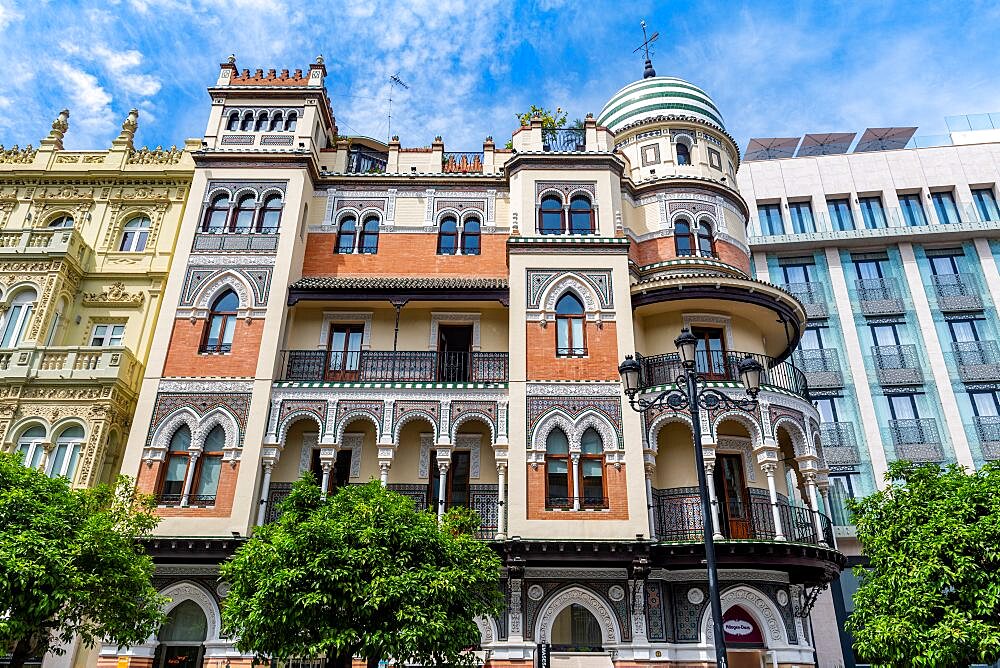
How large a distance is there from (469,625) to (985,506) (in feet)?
30.3

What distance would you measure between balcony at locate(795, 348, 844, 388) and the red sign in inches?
596

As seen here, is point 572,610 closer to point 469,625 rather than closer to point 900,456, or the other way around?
point 469,625

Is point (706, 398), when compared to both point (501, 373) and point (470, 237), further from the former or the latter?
point (470, 237)

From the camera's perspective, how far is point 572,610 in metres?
17.1

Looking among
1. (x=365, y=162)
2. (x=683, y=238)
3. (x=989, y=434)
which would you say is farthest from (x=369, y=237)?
(x=989, y=434)

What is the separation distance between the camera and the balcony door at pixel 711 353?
19.4 metres

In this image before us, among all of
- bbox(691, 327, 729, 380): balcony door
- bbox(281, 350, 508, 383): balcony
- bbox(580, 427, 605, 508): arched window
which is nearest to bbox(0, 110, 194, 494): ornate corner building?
bbox(281, 350, 508, 383): balcony

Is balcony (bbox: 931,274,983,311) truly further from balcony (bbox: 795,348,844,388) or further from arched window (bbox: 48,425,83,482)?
arched window (bbox: 48,425,83,482)

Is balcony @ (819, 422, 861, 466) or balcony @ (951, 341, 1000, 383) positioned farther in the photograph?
balcony @ (951, 341, 1000, 383)

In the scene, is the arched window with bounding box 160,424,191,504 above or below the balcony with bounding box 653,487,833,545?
above

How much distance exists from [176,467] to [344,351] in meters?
5.26

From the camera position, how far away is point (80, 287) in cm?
2167

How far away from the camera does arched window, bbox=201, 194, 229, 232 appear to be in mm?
21406

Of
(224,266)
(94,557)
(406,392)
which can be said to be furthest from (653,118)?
(94,557)
